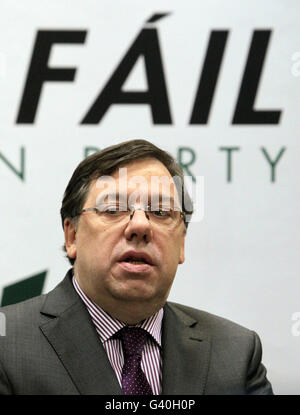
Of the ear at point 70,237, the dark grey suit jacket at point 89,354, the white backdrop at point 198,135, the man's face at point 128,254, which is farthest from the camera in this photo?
the white backdrop at point 198,135

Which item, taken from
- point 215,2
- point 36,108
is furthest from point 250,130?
point 36,108

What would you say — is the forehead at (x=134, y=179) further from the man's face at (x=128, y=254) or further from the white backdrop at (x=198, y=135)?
the white backdrop at (x=198, y=135)

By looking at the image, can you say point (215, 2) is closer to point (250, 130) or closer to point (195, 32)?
point (195, 32)

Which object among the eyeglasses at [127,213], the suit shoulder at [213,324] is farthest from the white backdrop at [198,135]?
the eyeglasses at [127,213]

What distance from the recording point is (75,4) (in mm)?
2121

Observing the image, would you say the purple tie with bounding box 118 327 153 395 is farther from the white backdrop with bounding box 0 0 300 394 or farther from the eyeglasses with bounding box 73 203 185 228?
the white backdrop with bounding box 0 0 300 394

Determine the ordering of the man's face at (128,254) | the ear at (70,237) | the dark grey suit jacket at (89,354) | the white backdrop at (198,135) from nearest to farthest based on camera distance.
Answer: the dark grey suit jacket at (89,354) < the man's face at (128,254) < the ear at (70,237) < the white backdrop at (198,135)

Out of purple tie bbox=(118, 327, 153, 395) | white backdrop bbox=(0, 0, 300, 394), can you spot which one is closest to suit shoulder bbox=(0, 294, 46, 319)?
purple tie bbox=(118, 327, 153, 395)

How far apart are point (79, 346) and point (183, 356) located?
25cm

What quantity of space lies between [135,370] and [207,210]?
810mm

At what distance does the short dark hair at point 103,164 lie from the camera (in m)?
1.52

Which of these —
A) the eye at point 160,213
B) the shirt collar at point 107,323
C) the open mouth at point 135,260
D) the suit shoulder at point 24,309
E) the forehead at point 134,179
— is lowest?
the shirt collar at point 107,323

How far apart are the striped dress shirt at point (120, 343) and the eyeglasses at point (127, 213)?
20 cm

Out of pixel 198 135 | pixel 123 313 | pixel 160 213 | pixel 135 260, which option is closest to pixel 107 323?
pixel 123 313
